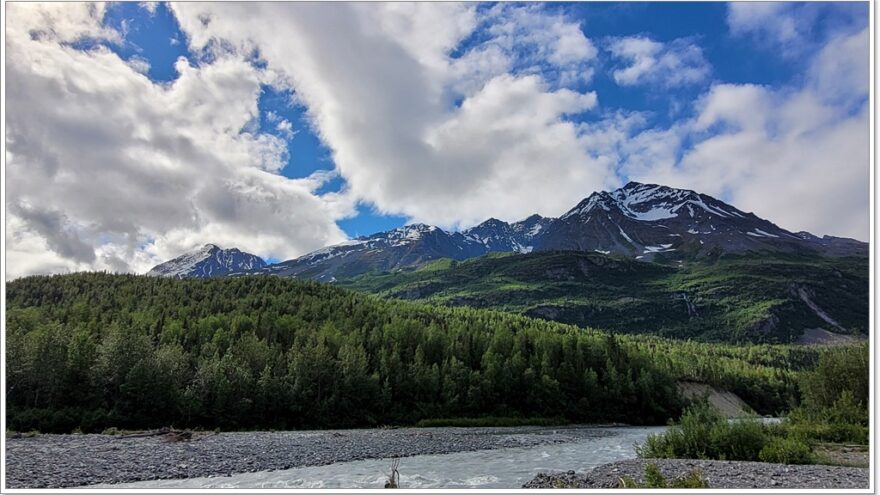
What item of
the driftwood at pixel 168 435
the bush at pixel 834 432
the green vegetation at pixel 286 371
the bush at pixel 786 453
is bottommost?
the bush at pixel 834 432

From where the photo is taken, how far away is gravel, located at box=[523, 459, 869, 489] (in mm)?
19641

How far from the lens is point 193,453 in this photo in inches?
1430

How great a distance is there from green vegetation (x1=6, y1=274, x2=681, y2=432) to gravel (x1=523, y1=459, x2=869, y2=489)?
4694 centimetres

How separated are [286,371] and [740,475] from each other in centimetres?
5704

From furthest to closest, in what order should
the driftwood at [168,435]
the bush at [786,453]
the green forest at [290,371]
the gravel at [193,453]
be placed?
the green forest at [290,371] → the driftwood at [168,435] → the gravel at [193,453] → the bush at [786,453]

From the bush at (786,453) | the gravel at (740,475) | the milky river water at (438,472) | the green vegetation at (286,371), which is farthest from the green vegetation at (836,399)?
the green vegetation at (286,371)

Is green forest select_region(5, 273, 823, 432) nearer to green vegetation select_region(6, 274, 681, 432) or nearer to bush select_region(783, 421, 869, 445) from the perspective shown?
green vegetation select_region(6, 274, 681, 432)

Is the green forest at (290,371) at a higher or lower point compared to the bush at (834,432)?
higher

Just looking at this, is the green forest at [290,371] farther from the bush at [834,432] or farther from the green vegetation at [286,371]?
the bush at [834,432]

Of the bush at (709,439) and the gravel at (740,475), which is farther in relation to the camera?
the bush at (709,439)

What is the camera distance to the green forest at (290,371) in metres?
56.0

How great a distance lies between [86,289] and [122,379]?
91.7m

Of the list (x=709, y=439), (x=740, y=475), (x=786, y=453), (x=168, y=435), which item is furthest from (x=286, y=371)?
(x=740, y=475)

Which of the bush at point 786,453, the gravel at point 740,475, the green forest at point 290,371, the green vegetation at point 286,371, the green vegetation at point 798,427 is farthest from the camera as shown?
the green forest at point 290,371
